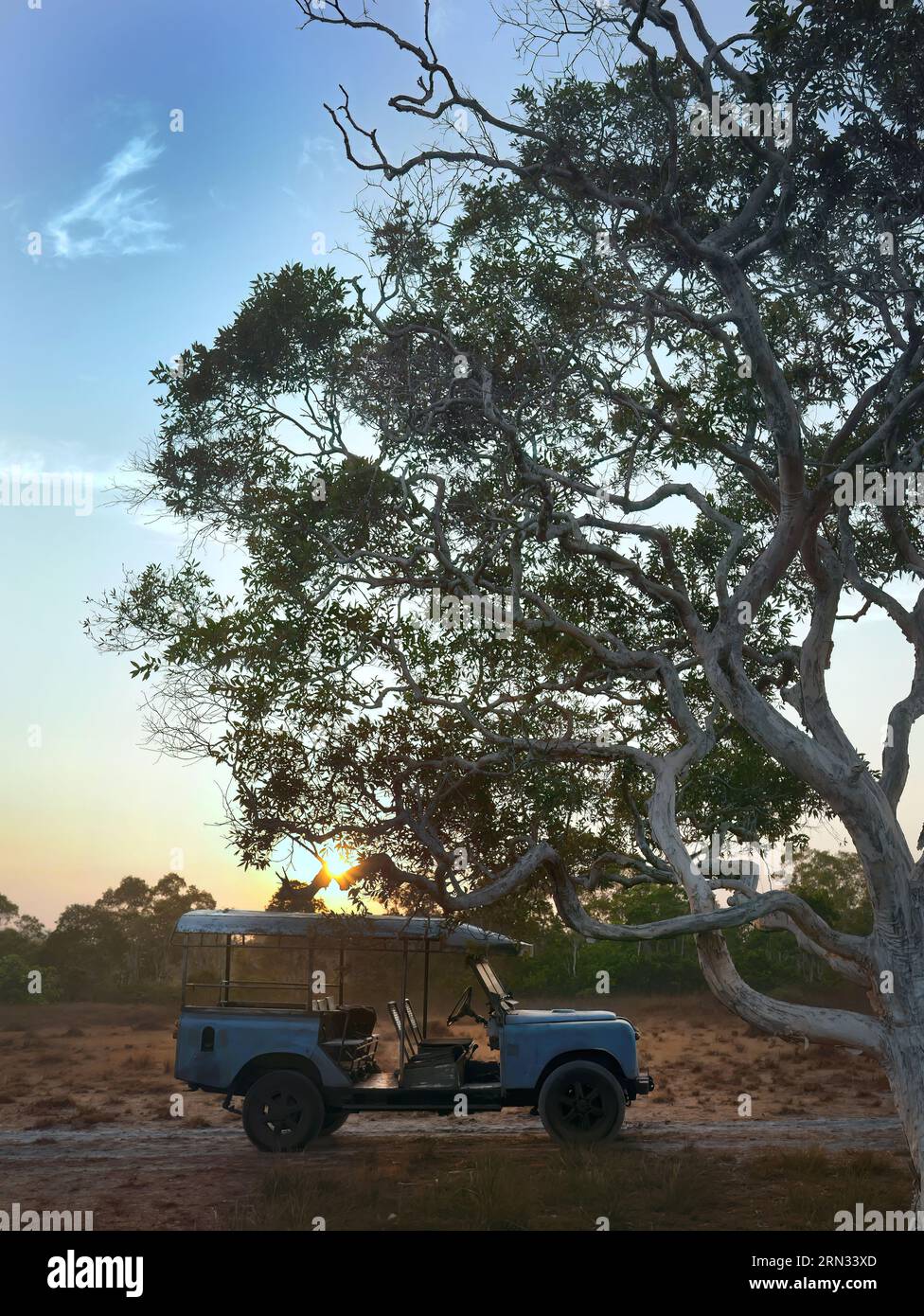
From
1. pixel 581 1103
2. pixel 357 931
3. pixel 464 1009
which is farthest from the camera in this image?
pixel 464 1009

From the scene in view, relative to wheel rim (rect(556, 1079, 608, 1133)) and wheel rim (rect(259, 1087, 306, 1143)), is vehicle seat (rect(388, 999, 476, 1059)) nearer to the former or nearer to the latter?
wheel rim (rect(556, 1079, 608, 1133))

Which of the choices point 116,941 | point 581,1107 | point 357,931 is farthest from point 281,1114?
point 116,941

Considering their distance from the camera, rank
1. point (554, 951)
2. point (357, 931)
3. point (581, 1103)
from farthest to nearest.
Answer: point (554, 951) → point (581, 1103) → point (357, 931)

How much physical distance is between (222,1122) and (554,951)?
1821cm

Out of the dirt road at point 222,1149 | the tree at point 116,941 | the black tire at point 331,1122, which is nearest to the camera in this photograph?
the dirt road at point 222,1149

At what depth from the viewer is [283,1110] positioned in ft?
44.2

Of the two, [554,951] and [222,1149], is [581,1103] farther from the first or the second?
[554,951]

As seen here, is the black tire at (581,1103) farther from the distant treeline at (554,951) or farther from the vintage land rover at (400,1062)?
the distant treeline at (554,951)

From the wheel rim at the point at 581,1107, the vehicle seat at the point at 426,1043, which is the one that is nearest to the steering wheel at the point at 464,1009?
the vehicle seat at the point at 426,1043

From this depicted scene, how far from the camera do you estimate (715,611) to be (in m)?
14.5

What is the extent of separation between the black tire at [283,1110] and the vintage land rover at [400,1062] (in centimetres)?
1

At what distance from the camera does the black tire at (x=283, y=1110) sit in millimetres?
13344

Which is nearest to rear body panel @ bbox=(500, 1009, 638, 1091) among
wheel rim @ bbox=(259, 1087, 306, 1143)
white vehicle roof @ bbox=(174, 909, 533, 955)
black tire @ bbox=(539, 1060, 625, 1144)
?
Result: black tire @ bbox=(539, 1060, 625, 1144)
